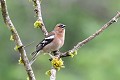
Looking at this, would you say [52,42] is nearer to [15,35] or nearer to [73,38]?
[15,35]

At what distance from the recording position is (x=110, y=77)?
14953mm

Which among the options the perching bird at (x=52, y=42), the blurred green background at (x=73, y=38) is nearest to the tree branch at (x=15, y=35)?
the perching bird at (x=52, y=42)

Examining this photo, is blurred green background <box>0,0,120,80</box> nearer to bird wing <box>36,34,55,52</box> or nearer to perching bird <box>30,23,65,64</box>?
perching bird <box>30,23,65,64</box>

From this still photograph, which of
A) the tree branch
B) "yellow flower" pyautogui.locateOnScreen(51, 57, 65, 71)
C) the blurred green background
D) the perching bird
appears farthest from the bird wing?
the blurred green background

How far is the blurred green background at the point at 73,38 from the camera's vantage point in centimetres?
1636

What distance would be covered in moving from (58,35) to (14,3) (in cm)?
1321

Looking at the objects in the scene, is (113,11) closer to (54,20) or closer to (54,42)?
(54,20)

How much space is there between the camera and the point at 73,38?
20984 mm

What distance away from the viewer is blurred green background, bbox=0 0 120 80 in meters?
16.4

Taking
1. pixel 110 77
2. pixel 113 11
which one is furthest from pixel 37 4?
pixel 113 11

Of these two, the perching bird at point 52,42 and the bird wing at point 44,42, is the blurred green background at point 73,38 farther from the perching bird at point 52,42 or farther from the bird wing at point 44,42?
the bird wing at point 44,42

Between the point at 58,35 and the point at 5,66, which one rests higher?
the point at 5,66

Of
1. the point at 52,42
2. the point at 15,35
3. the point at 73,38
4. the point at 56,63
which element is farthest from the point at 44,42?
the point at 73,38

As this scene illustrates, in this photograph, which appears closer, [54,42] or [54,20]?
[54,42]
